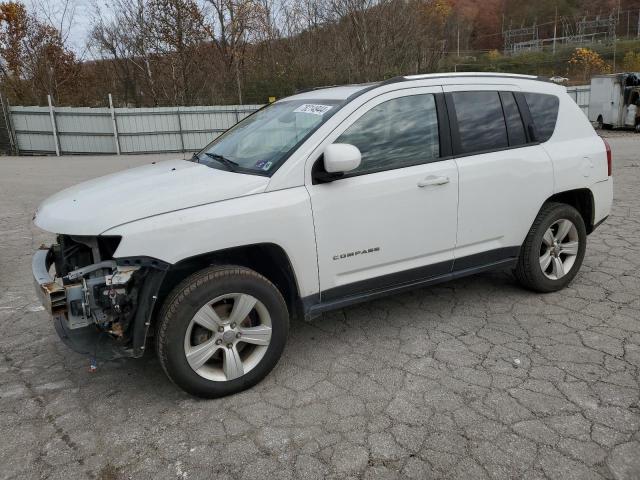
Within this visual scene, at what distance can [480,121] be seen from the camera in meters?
4.01

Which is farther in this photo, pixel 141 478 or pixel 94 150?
pixel 94 150

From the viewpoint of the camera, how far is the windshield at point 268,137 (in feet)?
11.2

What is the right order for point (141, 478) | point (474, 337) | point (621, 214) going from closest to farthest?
1. point (141, 478)
2. point (474, 337)
3. point (621, 214)

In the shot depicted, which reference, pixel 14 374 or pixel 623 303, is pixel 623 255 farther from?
pixel 14 374

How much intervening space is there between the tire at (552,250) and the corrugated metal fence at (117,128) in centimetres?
1557

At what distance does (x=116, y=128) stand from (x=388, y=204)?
1732 centimetres

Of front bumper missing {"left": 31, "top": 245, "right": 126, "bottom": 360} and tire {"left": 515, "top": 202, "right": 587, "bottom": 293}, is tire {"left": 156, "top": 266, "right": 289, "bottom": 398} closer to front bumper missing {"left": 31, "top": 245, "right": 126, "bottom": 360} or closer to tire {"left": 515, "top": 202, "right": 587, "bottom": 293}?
front bumper missing {"left": 31, "top": 245, "right": 126, "bottom": 360}

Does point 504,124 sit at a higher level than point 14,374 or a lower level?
higher

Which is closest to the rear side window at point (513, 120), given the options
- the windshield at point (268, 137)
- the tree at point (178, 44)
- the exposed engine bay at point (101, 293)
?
the windshield at point (268, 137)

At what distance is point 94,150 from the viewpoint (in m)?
19.0

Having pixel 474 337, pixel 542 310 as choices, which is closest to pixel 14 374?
pixel 474 337

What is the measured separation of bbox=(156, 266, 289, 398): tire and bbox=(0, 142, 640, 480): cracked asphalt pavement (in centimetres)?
16

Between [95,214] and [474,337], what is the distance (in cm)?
267

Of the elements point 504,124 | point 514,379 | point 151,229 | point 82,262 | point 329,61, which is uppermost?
point 329,61
